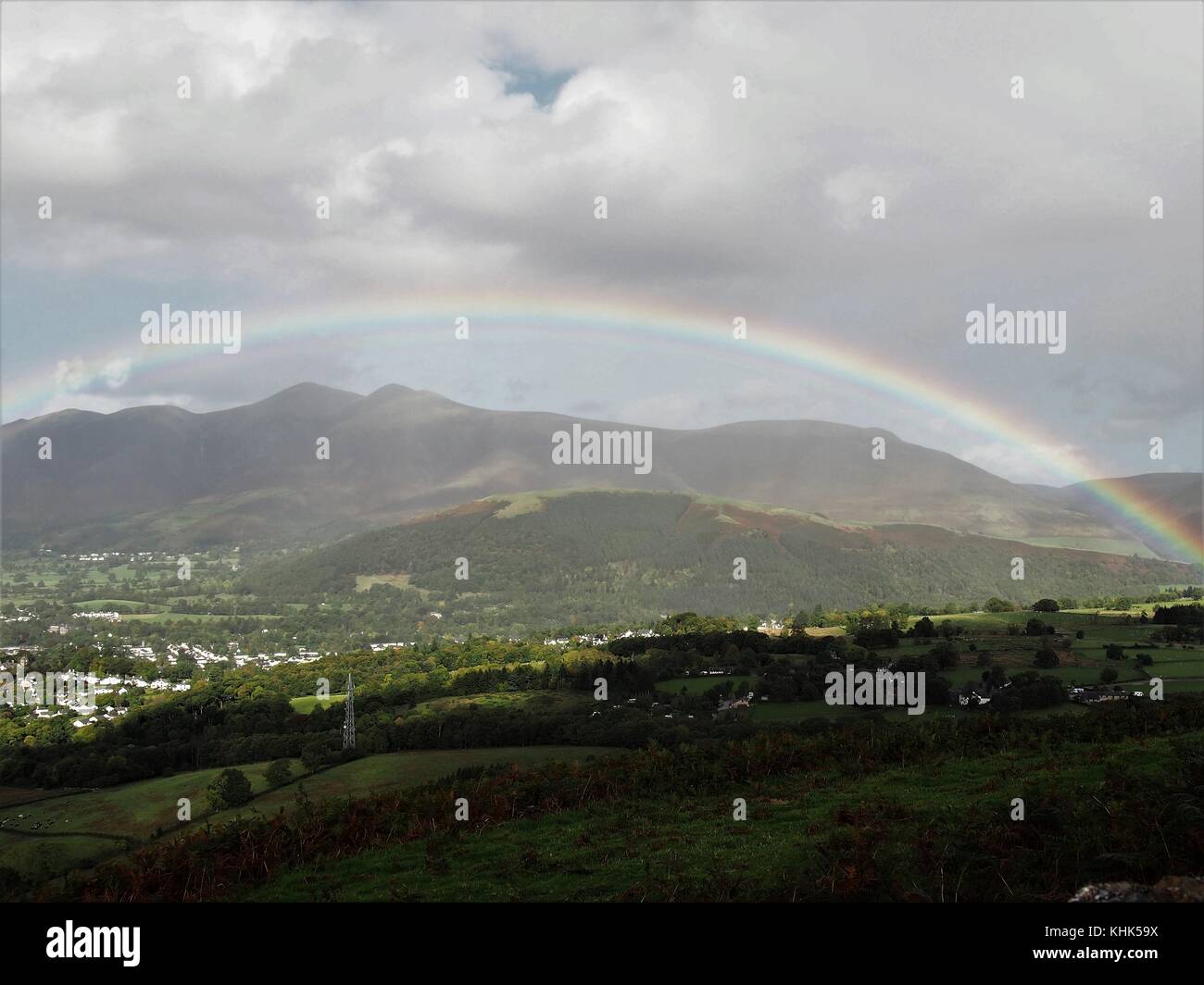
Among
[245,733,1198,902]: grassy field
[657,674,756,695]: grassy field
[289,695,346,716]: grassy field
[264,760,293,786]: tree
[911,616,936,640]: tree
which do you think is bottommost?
[289,695,346,716]: grassy field

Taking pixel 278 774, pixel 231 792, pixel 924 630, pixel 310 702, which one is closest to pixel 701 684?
pixel 924 630


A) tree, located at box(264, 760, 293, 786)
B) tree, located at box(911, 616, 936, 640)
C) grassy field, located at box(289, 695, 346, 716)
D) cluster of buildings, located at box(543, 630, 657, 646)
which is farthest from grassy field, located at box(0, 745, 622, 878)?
cluster of buildings, located at box(543, 630, 657, 646)

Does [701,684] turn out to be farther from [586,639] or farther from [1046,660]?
[586,639]

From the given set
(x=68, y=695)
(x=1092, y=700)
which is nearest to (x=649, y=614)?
(x=68, y=695)

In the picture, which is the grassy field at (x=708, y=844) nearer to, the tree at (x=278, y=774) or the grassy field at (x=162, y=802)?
→ the grassy field at (x=162, y=802)

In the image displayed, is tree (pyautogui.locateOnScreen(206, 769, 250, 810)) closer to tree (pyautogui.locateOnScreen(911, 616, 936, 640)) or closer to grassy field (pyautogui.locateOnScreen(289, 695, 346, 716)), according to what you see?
grassy field (pyautogui.locateOnScreen(289, 695, 346, 716))

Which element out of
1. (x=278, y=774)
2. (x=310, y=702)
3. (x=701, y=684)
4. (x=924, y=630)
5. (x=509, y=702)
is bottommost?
(x=310, y=702)
